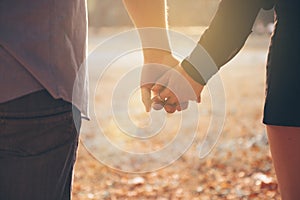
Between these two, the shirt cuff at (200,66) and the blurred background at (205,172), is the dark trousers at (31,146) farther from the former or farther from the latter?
the blurred background at (205,172)

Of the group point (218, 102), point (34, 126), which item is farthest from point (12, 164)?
point (218, 102)

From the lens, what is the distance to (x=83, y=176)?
24.7 feet

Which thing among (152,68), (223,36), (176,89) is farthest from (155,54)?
(223,36)

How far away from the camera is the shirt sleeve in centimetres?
265

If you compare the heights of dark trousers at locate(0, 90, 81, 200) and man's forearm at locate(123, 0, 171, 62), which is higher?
man's forearm at locate(123, 0, 171, 62)

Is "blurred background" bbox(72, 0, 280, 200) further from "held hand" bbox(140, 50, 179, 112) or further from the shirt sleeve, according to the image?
the shirt sleeve

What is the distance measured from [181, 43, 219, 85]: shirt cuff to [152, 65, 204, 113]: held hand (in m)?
0.02

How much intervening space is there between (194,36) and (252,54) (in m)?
1.51

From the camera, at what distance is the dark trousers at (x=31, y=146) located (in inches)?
85.2

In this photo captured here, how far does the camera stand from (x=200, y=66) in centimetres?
275

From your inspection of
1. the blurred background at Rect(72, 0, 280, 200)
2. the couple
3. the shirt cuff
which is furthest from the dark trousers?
the blurred background at Rect(72, 0, 280, 200)

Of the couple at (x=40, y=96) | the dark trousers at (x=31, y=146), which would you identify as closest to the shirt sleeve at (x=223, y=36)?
the couple at (x=40, y=96)

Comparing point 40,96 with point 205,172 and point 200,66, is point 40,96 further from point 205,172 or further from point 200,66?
point 205,172

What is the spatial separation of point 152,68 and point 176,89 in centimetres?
17
